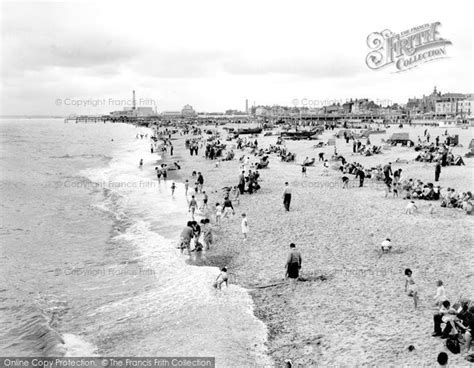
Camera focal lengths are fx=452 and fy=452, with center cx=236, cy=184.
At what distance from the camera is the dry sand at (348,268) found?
8.55m

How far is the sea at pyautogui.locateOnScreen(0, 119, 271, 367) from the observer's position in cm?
940

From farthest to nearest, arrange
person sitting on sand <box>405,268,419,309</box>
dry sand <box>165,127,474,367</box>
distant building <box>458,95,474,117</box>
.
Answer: distant building <box>458,95,474,117</box>
person sitting on sand <box>405,268,419,309</box>
dry sand <box>165,127,474,367</box>

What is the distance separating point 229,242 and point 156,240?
9.46 ft

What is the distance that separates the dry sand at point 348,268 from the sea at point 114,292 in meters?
0.91

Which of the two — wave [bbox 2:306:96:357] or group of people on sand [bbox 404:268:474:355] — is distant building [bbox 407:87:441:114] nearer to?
group of people on sand [bbox 404:268:474:355]

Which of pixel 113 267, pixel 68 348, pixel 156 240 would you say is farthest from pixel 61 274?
pixel 68 348

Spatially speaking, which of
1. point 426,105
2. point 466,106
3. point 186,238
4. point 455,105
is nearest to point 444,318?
point 186,238

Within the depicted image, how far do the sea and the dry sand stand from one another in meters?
0.91

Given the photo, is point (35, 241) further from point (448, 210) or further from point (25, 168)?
point (25, 168)

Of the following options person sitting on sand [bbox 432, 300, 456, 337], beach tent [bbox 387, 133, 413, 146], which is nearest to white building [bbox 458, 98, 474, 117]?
beach tent [bbox 387, 133, 413, 146]

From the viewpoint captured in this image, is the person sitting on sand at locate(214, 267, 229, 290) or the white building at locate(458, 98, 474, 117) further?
the white building at locate(458, 98, 474, 117)

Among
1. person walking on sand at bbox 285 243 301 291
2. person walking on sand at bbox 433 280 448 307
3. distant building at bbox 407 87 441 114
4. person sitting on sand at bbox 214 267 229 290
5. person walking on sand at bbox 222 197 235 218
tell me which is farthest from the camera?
distant building at bbox 407 87 441 114

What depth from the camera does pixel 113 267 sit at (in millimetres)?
14195

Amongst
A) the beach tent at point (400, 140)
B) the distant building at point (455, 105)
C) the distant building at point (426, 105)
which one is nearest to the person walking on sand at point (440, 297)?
the beach tent at point (400, 140)
